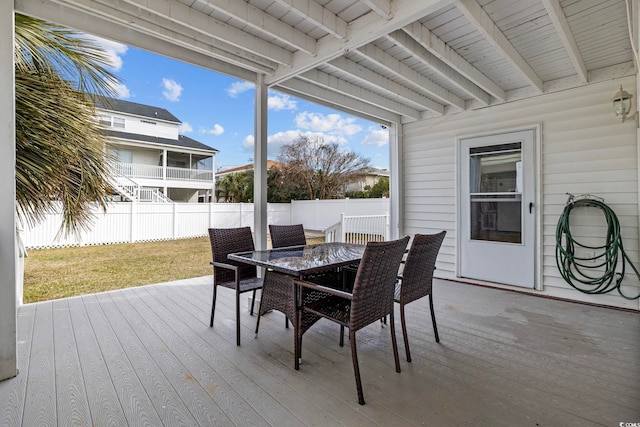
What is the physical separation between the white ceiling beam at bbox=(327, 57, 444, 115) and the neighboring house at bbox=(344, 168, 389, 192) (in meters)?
8.74

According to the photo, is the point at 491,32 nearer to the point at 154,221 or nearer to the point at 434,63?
the point at 434,63

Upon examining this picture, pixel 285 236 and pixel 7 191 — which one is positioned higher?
pixel 7 191

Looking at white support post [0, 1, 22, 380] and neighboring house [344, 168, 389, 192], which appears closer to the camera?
white support post [0, 1, 22, 380]

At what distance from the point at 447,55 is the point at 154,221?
6.61m

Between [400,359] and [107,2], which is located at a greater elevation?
[107,2]

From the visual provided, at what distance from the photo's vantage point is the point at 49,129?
2568 mm

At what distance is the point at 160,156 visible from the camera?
35.8ft

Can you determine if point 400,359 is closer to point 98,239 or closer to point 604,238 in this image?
point 604,238

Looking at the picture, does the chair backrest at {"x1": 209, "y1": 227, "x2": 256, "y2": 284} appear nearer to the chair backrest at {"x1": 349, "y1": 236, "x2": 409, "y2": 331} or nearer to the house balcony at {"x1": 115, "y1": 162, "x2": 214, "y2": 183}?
the chair backrest at {"x1": 349, "y1": 236, "x2": 409, "y2": 331}

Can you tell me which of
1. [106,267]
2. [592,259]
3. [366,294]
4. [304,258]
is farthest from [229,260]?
[592,259]

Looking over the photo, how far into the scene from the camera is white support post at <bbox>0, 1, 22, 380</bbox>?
6.63ft

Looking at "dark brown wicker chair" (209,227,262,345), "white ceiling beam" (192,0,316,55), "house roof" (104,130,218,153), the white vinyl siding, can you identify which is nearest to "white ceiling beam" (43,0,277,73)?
"white ceiling beam" (192,0,316,55)

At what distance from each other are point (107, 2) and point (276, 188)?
1079cm

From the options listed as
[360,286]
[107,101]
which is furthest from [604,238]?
[107,101]
